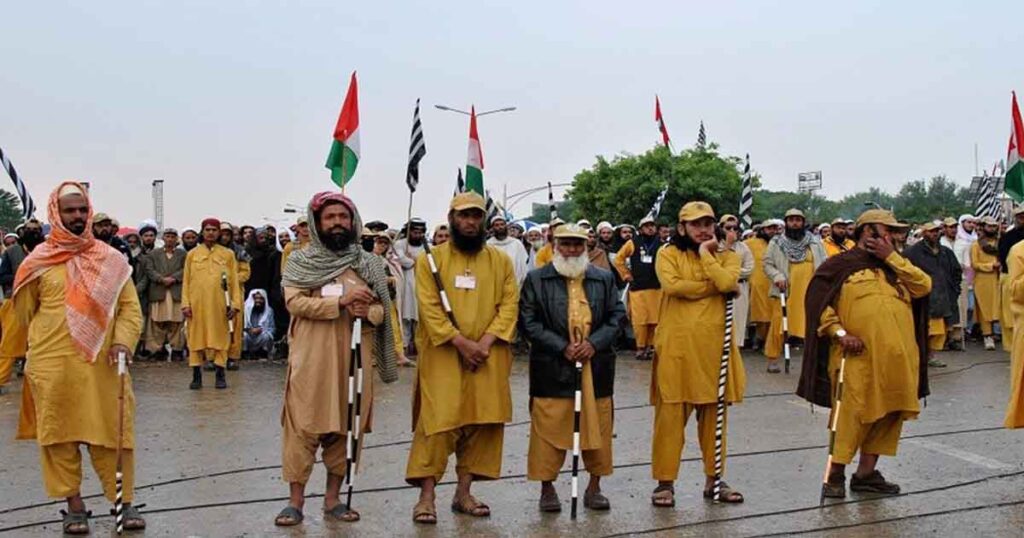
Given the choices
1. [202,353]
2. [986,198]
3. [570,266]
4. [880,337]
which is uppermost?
[986,198]

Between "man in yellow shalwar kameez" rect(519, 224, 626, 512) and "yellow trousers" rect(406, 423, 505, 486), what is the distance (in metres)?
0.23

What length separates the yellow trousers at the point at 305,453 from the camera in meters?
6.59

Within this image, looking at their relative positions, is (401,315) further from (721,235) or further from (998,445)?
(998,445)

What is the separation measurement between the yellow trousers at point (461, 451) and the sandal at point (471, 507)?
0.15m

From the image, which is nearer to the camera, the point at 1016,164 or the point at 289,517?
the point at 289,517

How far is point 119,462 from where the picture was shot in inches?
248

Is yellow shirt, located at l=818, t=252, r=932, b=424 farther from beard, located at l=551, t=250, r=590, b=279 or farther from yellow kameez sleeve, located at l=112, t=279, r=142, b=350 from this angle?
yellow kameez sleeve, located at l=112, t=279, r=142, b=350

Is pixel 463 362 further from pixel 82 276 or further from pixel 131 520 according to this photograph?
pixel 82 276

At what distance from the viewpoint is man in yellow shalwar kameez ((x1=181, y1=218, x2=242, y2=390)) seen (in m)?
12.6

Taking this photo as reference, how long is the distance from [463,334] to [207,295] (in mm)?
6848

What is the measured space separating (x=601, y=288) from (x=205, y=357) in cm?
A: 810

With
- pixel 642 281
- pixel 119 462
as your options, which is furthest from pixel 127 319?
pixel 642 281

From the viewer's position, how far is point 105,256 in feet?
21.6

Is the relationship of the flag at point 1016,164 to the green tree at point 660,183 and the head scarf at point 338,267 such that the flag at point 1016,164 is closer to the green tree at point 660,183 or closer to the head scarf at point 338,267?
the head scarf at point 338,267
